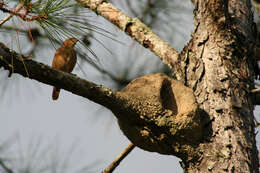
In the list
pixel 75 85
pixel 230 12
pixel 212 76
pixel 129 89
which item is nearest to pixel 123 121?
pixel 129 89

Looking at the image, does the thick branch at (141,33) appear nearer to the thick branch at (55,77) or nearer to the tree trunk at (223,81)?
the tree trunk at (223,81)

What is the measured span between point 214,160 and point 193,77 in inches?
19.6

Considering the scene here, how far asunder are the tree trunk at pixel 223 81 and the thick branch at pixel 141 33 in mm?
127

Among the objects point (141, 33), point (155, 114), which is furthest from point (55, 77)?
point (141, 33)

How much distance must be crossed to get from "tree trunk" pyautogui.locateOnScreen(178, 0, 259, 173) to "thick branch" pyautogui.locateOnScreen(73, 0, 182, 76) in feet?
0.42

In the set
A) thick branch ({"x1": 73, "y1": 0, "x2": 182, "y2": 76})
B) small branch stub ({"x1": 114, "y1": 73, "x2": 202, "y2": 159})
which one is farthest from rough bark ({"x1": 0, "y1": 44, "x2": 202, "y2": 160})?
thick branch ({"x1": 73, "y1": 0, "x2": 182, "y2": 76})

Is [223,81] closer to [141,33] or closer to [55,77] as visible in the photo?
[141,33]

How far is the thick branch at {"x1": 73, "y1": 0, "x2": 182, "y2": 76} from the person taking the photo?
241 cm

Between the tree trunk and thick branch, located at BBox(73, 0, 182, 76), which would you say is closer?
the tree trunk

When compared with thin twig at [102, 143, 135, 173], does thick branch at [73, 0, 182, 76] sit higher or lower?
higher

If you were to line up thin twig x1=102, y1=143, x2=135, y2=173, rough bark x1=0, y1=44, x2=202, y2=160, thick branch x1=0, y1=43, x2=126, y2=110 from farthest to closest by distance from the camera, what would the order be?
thin twig x1=102, y1=143, x2=135, y2=173, rough bark x1=0, y1=44, x2=202, y2=160, thick branch x1=0, y1=43, x2=126, y2=110

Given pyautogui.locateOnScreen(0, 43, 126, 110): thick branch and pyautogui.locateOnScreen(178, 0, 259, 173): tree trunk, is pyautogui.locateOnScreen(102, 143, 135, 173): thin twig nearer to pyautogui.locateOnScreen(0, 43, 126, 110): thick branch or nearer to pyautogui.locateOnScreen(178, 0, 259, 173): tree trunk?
pyautogui.locateOnScreen(178, 0, 259, 173): tree trunk

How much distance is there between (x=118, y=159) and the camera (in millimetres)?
2346

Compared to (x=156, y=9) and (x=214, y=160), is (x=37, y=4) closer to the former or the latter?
(x=214, y=160)
